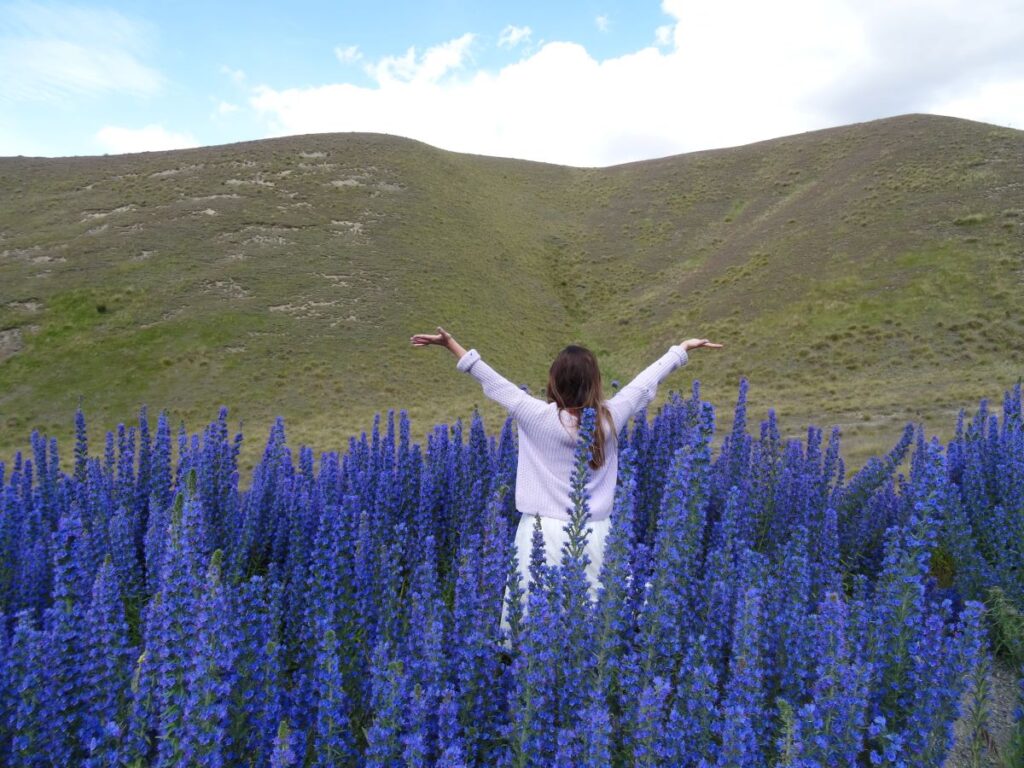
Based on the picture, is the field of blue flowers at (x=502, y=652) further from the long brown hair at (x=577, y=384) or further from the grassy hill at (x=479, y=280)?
the grassy hill at (x=479, y=280)

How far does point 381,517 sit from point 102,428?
2576 cm

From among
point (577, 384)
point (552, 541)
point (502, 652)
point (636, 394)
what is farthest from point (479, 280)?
point (502, 652)

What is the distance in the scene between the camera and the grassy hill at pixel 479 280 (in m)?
26.7

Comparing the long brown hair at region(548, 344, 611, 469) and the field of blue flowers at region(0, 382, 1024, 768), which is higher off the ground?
the long brown hair at region(548, 344, 611, 469)

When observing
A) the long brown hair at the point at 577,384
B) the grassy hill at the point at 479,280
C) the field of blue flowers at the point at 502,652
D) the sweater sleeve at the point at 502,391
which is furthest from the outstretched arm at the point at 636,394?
the grassy hill at the point at 479,280

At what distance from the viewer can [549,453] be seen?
13.7 feet

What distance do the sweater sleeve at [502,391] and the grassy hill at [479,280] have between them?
10.8 meters

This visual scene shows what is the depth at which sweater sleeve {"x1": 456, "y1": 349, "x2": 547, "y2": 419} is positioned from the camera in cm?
419

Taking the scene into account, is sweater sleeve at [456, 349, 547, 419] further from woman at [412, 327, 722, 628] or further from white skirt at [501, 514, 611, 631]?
white skirt at [501, 514, 611, 631]

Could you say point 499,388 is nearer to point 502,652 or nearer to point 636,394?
point 636,394

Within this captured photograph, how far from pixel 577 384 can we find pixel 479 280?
40.0m

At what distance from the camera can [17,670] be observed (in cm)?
231

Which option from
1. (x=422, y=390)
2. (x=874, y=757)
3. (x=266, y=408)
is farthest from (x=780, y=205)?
(x=874, y=757)

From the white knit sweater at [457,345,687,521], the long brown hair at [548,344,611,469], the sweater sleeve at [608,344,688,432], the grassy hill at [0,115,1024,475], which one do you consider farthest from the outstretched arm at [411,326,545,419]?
the grassy hill at [0,115,1024,475]
